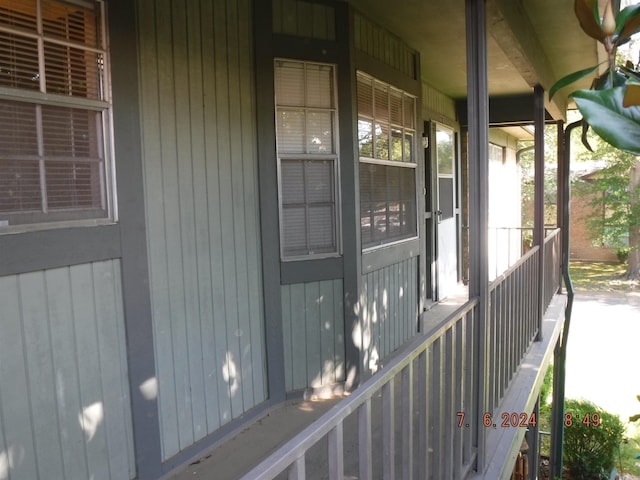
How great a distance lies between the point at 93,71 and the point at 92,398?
57.2 inches

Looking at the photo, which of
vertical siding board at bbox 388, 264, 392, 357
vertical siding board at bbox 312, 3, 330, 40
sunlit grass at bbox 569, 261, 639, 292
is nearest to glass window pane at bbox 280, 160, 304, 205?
vertical siding board at bbox 312, 3, 330, 40

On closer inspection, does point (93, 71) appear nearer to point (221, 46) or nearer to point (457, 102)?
point (221, 46)

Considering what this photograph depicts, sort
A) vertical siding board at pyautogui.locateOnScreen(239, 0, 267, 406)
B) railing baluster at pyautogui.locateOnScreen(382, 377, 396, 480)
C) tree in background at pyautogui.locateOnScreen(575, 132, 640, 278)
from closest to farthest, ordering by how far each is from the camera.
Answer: railing baluster at pyautogui.locateOnScreen(382, 377, 396, 480) < vertical siding board at pyautogui.locateOnScreen(239, 0, 267, 406) < tree in background at pyautogui.locateOnScreen(575, 132, 640, 278)

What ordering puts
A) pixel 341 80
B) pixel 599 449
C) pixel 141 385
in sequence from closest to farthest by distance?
pixel 141 385
pixel 341 80
pixel 599 449

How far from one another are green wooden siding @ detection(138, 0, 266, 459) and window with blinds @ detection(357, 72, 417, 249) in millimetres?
1086

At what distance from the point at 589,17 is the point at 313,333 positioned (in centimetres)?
281

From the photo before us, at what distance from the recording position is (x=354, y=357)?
3834 millimetres

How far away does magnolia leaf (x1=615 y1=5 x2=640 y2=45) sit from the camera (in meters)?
1.17

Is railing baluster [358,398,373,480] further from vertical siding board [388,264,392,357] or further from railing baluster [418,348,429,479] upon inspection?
vertical siding board [388,264,392,357]

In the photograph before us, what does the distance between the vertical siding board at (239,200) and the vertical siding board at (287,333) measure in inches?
12.1

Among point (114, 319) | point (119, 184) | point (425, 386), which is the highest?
point (119, 184)

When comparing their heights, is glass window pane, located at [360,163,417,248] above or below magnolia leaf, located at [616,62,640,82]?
below

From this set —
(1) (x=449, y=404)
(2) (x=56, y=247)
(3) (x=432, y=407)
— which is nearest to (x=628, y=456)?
(1) (x=449, y=404)

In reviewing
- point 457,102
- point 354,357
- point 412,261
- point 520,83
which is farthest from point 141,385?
point 457,102
